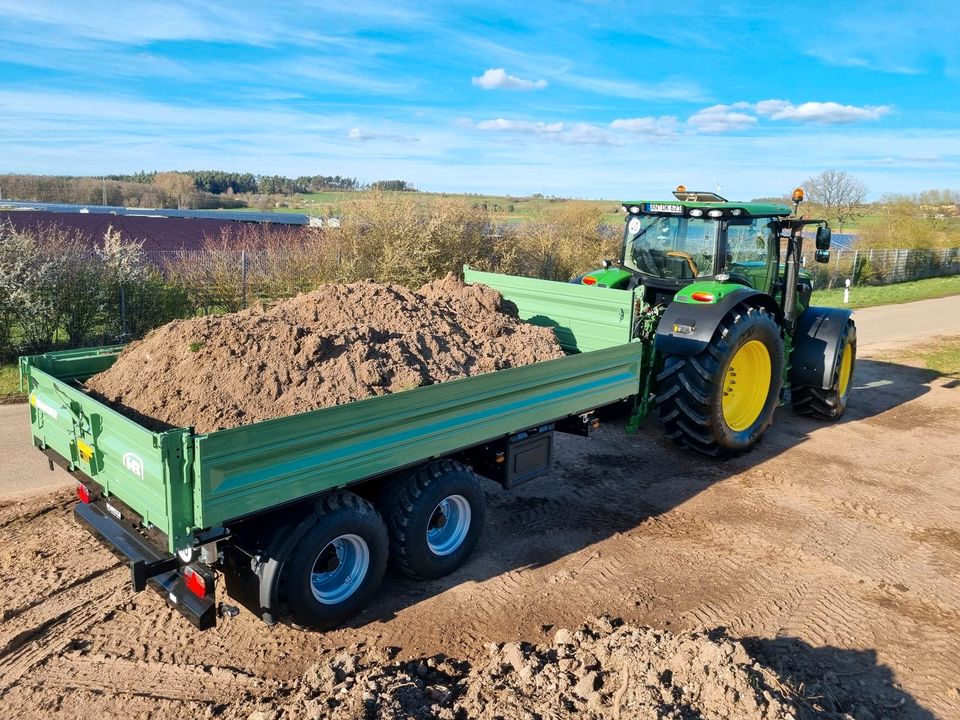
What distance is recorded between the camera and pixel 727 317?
6.26m

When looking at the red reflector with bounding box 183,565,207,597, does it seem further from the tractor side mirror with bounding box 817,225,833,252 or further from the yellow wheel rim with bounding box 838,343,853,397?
the yellow wheel rim with bounding box 838,343,853,397

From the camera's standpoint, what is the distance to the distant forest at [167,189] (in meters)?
28.8

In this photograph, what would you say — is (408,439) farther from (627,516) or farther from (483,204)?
(483,204)

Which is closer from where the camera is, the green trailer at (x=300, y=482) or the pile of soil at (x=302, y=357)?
the green trailer at (x=300, y=482)

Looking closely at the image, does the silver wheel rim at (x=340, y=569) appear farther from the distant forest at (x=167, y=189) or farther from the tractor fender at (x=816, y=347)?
A: the distant forest at (x=167, y=189)

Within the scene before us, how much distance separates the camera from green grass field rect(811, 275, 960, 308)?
60.8 ft

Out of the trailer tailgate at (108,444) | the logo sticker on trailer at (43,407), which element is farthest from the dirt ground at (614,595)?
the logo sticker on trailer at (43,407)

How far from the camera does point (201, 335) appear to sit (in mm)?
4281

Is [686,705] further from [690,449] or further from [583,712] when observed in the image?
[690,449]

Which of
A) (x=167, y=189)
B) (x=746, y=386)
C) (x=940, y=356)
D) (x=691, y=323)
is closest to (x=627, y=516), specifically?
(x=691, y=323)

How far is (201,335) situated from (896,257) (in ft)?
86.7

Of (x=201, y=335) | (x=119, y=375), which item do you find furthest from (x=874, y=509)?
(x=119, y=375)

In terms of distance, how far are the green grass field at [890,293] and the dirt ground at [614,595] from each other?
13150 mm

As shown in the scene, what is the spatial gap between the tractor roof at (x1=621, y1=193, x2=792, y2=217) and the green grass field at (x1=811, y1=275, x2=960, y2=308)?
11600 mm
